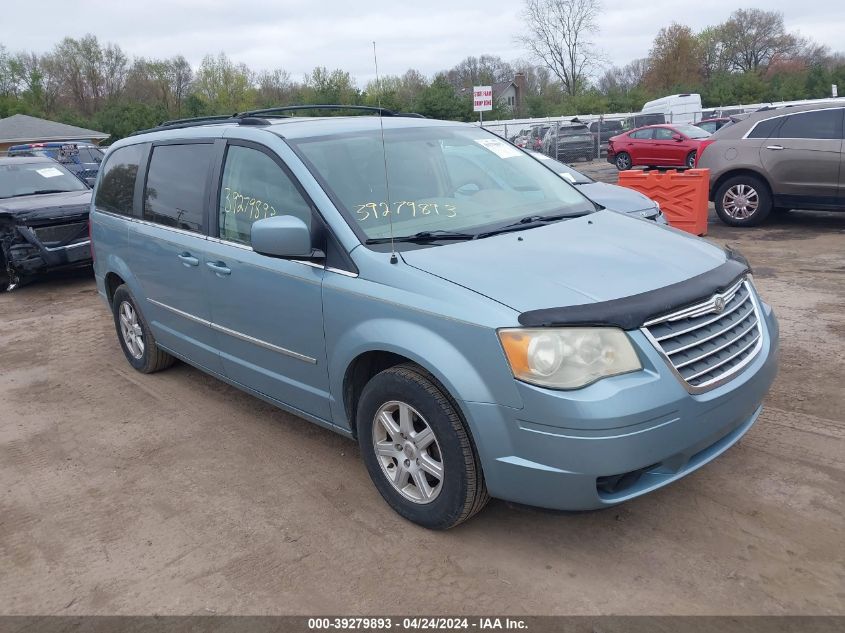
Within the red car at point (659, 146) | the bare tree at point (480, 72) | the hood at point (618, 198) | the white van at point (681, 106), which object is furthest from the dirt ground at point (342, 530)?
the bare tree at point (480, 72)

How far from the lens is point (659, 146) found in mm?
23297

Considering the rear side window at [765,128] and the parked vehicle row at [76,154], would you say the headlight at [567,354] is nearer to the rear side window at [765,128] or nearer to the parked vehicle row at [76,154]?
the rear side window at [765,128]

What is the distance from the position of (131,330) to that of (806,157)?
354 inches

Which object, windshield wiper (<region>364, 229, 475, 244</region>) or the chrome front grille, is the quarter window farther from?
the chrome front grille

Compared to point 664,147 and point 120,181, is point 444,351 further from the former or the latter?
point 664,147

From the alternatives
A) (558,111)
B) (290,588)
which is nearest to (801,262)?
(290,588)

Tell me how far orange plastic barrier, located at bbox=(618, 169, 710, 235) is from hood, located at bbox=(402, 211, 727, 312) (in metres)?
6.94

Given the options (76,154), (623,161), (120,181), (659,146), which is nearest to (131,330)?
(120,181)

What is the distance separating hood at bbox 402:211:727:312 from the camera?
2.96 metres

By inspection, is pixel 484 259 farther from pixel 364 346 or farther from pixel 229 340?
pixel 229 340

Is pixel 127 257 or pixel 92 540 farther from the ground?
pixel 127 257

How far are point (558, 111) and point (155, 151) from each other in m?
51.9

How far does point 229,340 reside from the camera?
4.36 m

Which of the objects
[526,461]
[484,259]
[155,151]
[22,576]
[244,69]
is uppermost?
[244,69]
